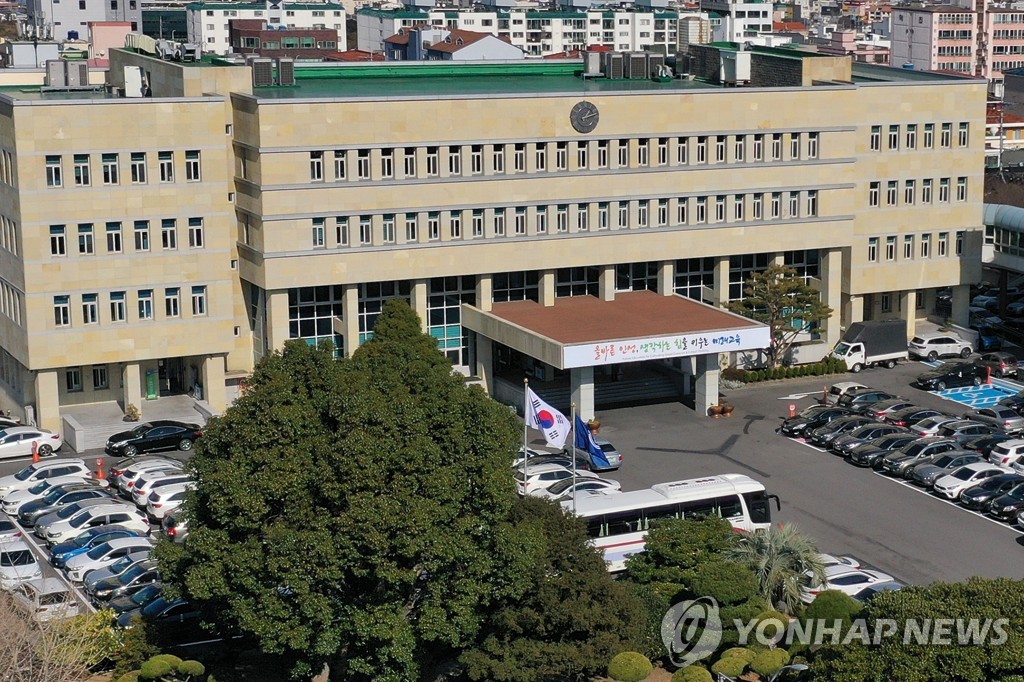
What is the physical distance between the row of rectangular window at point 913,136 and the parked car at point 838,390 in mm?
11411

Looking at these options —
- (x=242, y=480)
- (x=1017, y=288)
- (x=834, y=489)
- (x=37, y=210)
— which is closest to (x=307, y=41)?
(x=1017, y=288)

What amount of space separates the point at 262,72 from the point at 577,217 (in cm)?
1528

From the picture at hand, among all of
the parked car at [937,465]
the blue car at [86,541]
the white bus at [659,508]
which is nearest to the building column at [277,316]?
the blue car at [86,541]

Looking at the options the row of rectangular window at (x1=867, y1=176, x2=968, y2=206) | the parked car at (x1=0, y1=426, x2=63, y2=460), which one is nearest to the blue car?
the parked car at (x1=0, y1=426, x2=63, y2=460)

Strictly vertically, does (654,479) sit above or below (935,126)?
→ below

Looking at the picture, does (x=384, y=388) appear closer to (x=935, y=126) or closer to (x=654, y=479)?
(x=654, y=479)

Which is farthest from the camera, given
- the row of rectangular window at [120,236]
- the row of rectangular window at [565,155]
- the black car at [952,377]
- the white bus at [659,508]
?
the black car at [952,377]

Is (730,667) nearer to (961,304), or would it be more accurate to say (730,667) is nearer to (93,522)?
(93,522)

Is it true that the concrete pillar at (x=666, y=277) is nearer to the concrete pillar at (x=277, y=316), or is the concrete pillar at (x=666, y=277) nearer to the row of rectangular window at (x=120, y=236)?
the concrete pillar at (x=277, y=316)

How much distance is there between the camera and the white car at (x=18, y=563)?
48356 mm

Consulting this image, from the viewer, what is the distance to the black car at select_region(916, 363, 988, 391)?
70000 mm

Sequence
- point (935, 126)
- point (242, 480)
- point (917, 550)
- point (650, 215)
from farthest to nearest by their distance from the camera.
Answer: point (935, 126)
point (650, 215)
point (917, 550)
point (242, 480)

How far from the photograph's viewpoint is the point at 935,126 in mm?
75438

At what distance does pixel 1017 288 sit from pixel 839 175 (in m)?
20.4
